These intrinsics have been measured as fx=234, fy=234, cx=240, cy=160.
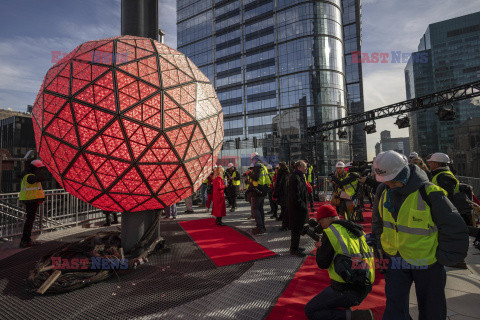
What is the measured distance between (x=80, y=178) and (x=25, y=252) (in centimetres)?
269

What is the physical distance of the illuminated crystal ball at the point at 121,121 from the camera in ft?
8.23

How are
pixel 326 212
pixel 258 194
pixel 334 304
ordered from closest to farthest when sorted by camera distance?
pixel 334 304, pixel 326 212, pixel 258 194

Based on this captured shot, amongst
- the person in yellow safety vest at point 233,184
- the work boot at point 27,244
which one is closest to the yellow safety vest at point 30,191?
the work boot at point 27,244

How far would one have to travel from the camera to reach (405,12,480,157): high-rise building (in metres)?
62.5

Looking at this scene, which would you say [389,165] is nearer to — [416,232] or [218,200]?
[416,232]

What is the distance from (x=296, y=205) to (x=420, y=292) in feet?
7.82

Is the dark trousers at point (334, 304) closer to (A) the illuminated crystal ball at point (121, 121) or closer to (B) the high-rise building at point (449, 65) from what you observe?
(A) the illuminated crystal ball at point (121, 121)

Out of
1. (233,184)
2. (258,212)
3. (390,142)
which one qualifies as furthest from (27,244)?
(390,142)

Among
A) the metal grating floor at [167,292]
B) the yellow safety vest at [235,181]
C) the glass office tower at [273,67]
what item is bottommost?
the metal grating floor at [167,292]

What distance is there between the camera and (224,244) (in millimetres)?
4629

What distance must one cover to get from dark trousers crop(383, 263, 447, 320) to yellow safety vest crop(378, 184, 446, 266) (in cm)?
11

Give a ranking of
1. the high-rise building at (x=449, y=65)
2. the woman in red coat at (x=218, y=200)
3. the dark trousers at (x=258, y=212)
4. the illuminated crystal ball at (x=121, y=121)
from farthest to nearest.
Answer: the high-rise building at (x=449, y=65), the woman in red coat at (x=218, y=200), the dark trousers at (x=258, y=212), the illuminated crystal ball at (x=121, y=121)

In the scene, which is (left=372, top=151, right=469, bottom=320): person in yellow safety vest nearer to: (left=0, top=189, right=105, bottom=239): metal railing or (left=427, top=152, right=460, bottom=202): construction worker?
(left=427, top=152, right=460, bottom=202): construction worker

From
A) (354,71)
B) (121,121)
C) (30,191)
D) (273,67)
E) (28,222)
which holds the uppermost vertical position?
(354,71)
